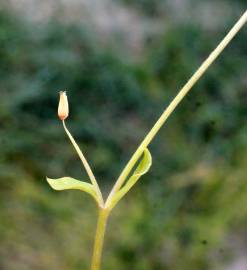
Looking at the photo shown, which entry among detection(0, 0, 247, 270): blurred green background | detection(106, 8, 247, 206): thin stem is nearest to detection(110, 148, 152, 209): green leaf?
detection(106, 8, 247, 206): thin stem

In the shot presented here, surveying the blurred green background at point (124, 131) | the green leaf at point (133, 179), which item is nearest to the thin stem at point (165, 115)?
the green leaf at point (133, 179)

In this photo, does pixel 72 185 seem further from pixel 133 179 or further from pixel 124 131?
pixel 124 131

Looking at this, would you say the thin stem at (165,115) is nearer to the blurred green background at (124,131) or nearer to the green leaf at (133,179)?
the green leaf at (133,179)

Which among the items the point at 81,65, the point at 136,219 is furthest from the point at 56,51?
the point at 136,219

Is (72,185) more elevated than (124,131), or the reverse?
(72,185)

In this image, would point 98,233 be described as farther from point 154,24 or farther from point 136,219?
point 154,24

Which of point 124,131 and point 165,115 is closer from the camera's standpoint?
point 165,115

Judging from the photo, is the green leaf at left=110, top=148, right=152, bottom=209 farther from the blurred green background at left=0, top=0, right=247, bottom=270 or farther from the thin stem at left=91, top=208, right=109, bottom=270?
the blurred green background at left=0, top=0, right=247, bottom=270

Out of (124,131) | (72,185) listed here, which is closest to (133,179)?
(72,185)
